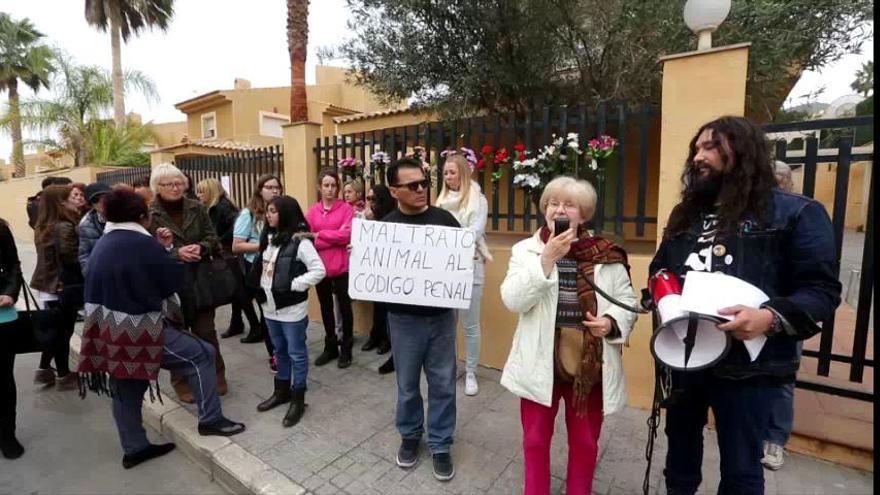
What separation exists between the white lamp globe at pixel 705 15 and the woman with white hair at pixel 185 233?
4.13 metres

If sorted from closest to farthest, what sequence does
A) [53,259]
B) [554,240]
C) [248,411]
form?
[554,240], [248,411], [53,259]

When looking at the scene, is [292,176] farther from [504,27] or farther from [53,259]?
[504,27]

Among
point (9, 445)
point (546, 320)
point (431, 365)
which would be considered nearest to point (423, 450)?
point (431, 365)

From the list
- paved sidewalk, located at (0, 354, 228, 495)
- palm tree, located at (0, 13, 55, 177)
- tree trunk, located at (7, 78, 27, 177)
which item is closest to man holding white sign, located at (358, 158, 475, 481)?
paved sidewalk, located at (0, 354, 228, 495)

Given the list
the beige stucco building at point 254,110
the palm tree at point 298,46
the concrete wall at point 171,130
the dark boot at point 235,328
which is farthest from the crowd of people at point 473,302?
the concrete wall at point 171,130

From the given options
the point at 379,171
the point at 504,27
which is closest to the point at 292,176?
the point at 379,171

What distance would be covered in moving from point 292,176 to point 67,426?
3542mm

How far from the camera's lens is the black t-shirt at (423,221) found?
2705 millimetres

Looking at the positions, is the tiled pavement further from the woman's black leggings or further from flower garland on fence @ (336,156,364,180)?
flower garland on fence @ (336,156,364,180)

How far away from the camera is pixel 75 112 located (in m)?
16.1

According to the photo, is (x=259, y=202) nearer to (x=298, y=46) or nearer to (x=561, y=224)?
(x=561, y=224)

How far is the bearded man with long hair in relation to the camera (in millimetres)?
1604

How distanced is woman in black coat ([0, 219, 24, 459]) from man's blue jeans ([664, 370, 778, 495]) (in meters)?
4.21

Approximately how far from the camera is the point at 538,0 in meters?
5.34
